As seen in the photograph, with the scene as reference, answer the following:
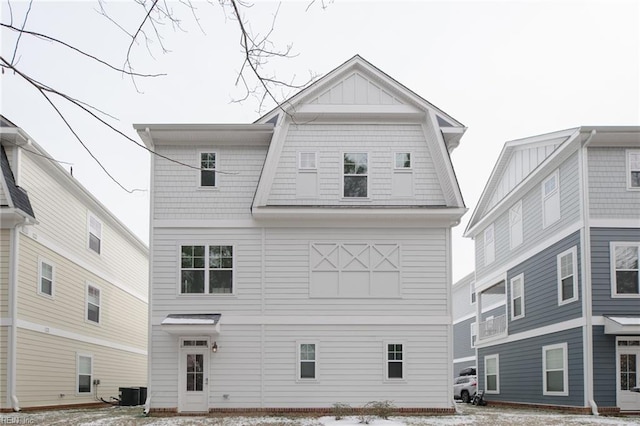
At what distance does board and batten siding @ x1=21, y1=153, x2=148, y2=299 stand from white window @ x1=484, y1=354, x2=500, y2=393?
1617cm

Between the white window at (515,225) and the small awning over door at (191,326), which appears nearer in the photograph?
the small awning over door at (191,326)

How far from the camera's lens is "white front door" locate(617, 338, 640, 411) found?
2058 centimetres

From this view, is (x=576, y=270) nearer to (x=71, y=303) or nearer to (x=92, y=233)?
(x=71, y=303)

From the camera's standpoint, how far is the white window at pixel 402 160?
22109mm

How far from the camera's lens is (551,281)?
23938 mm

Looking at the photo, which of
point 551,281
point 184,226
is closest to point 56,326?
point 184,226

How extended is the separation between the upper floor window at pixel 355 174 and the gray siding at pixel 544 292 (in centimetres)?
648

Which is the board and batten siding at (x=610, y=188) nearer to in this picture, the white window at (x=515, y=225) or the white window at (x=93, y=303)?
the white window at (x=515, y=225)

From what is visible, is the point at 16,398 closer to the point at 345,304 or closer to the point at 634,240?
the point at 345,304

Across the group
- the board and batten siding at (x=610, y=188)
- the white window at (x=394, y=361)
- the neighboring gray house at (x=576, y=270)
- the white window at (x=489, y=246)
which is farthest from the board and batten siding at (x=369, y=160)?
the white window at (x=489, y=246)

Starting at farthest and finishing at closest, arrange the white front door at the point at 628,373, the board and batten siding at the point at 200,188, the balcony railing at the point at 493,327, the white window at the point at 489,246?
the white window at the point at 489,246
the balcony railing at the point at 493,327
the board and batten siding at the point at 200,188
the white front door at the point at 628,373

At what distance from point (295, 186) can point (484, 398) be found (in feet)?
46.2

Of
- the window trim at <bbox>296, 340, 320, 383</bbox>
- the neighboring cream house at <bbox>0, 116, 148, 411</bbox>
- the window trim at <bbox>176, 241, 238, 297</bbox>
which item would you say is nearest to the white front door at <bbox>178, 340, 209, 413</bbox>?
the window trim at <bbox>176, 241, 238, 297</bbox>

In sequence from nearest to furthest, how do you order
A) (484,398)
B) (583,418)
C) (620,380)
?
(583,418)
(620,380)
(484,398)
